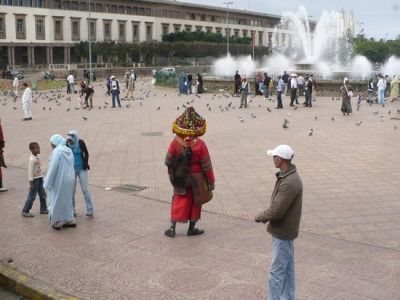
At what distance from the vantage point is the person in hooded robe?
747cm

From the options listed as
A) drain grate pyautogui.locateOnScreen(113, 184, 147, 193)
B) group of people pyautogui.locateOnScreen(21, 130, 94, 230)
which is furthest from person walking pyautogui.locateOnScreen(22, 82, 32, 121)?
group of people pyautogui.locateOnScreen(21, 130, 94, 230)

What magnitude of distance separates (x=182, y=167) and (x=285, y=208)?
7.96 feet

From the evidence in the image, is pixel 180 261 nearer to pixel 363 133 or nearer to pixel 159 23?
pixel 363 133

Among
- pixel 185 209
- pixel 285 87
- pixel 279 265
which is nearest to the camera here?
pixel 279 265

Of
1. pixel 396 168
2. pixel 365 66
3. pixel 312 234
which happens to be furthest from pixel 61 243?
pixel 365 66

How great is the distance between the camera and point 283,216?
4.85 meters

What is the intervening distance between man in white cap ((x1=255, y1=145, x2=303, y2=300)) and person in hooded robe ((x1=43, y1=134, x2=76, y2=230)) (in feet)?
11.6

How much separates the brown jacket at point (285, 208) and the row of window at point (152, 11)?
213 ft

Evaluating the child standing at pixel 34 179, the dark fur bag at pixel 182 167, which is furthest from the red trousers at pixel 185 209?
the child standing at pixel 34 179

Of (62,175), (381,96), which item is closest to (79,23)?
(381,96)

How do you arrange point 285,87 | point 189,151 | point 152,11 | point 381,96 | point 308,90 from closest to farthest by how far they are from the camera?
point 189,151
point 308,90
point 381,96
point 285,87
point 152,11

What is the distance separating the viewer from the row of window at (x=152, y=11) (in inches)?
2708

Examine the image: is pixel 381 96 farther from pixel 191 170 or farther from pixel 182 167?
pixel 182 167

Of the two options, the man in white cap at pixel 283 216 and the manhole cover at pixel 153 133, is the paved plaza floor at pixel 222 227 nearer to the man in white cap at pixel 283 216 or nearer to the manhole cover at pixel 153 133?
the manhole cover at pixel 153 133
